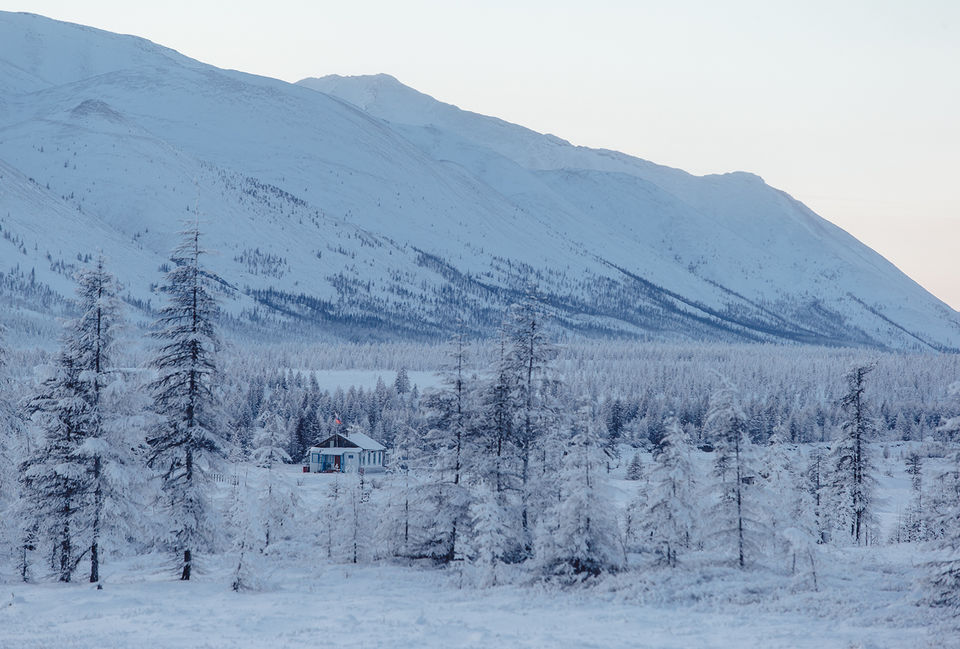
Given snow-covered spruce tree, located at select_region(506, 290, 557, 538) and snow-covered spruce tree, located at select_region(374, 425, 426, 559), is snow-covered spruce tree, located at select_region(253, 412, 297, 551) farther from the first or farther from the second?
snow-covered spruce tree, located at select_region(506, 290, 557, 538)

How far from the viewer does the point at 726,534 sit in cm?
3247

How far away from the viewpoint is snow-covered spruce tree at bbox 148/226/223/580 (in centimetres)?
3044

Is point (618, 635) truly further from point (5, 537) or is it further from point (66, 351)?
point (5, 537)

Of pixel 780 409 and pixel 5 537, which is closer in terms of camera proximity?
pixel 5 537

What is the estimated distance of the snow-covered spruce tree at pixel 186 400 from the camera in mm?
30438

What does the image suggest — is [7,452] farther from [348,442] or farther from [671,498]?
[348,442]

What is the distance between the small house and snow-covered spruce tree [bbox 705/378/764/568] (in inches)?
2302

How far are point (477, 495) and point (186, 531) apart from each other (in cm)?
1093

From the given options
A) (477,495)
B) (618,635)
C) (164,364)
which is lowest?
(618,635)

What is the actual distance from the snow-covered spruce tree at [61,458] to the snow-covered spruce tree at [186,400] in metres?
2.29

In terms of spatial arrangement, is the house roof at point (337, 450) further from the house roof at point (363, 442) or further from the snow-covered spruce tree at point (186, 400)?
the snow-covered spruce tree at point (186, 400)

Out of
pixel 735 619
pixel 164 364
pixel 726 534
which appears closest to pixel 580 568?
pixel 726 534

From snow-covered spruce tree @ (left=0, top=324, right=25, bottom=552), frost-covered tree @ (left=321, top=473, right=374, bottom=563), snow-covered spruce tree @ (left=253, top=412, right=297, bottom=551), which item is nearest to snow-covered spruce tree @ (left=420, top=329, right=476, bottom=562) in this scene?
frost-covered tree @ (left=321, top=473, right=374, bottom=563)

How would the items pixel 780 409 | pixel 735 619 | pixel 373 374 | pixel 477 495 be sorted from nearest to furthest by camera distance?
pixel 735 619
pixel 477 495
pixel 780 409
pixel 373 374
